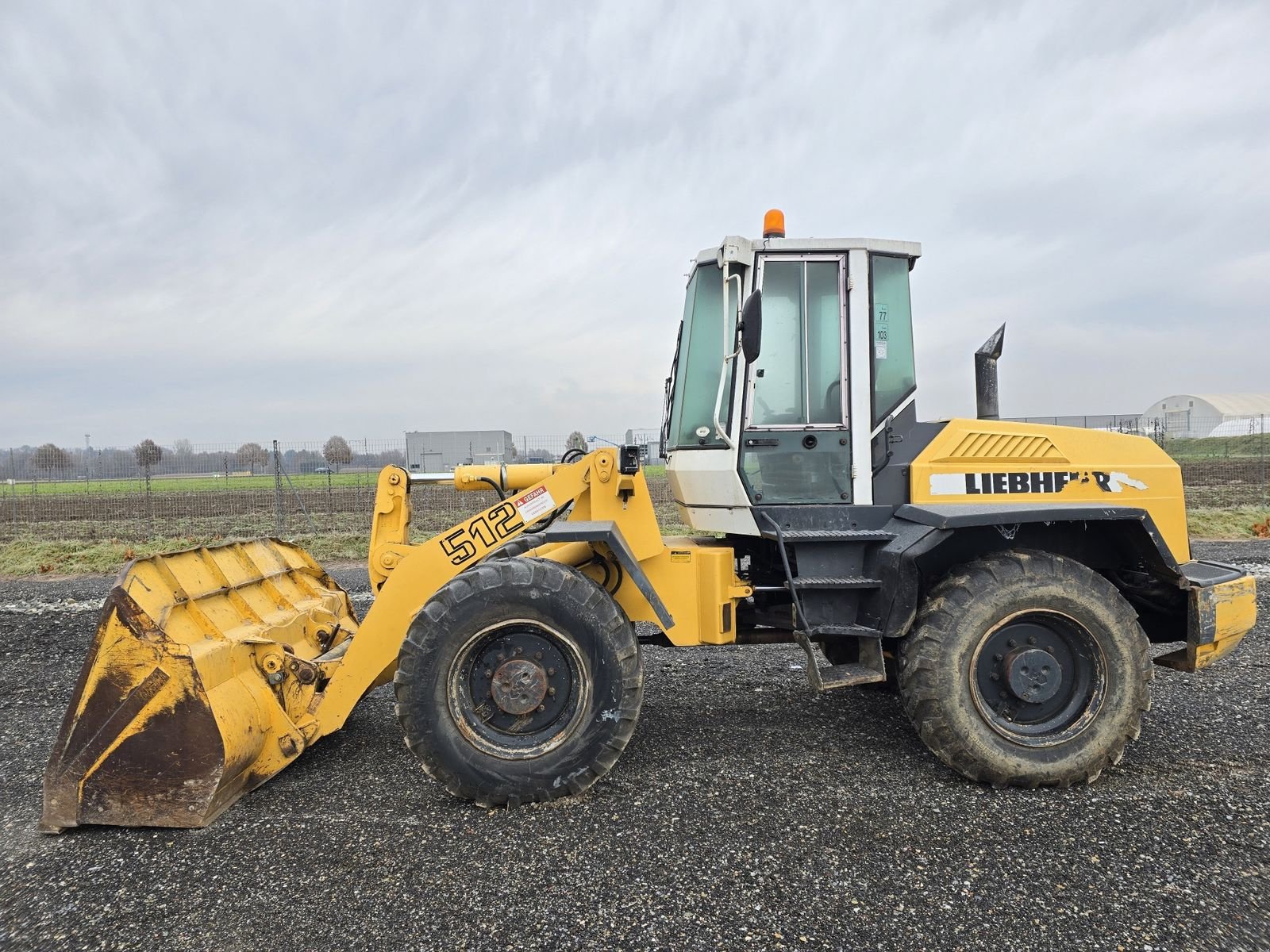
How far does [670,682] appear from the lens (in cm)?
563

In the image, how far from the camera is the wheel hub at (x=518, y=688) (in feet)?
11.8

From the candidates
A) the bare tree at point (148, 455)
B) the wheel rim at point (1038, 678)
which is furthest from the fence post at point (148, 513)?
the wheel rim at point (1038, 678)

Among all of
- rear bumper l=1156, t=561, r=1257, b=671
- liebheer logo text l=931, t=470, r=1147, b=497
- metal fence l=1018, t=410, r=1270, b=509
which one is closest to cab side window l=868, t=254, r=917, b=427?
liebheer logo text l=931, t=470, r=1147, b=497

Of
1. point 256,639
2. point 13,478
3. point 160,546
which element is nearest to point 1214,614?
point 256,639

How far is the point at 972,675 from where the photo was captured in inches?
145

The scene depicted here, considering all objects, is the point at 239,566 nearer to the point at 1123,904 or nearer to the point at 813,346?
the point at 813,346

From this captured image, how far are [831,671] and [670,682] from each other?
6.43 feet

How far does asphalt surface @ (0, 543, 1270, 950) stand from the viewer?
2.62 meters

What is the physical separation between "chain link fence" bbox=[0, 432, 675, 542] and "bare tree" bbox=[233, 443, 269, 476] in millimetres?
35

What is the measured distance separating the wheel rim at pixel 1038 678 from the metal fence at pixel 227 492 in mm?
8645

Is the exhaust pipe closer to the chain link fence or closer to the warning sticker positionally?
the warning sticker

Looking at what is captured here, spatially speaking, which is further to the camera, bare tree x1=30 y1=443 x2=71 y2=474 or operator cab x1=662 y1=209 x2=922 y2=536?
bare tree x1=30 y1=443 x2=71 y2=474

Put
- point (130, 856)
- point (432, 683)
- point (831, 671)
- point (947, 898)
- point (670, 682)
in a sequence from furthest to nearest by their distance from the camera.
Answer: point (670, 682) < point (831, 671) < point (432, 683) < point (130, 856) < point (947, 898)

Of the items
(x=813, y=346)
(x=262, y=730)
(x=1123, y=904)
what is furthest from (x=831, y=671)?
(x=262, y=730)
